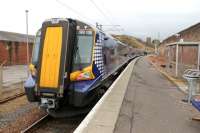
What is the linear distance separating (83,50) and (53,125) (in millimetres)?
2554

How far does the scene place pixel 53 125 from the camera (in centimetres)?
975

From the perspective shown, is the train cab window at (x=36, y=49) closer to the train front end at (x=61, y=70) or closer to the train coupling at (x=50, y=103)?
the train front end at (x=61, y=70)

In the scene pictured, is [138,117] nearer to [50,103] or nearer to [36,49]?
[50,103]

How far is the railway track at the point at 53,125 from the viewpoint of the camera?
29.7 feet

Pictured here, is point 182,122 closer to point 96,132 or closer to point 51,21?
point 96,132

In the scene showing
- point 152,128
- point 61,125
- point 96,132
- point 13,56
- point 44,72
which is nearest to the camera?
point 96,132

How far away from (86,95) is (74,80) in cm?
58

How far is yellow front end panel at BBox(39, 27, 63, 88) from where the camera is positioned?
8.80 metres

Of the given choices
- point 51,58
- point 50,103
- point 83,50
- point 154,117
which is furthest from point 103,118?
point 83,50

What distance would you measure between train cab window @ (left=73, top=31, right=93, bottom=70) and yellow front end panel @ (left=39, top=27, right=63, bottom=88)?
74cm

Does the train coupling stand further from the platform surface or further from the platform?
the platform surface

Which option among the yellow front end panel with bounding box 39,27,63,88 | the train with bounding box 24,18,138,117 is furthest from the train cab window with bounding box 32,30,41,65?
the yellow front end panel with bounding box 39,27,63,88

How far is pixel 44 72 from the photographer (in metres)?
8.91

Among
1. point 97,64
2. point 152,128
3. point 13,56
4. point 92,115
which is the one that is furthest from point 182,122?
point 13,56
